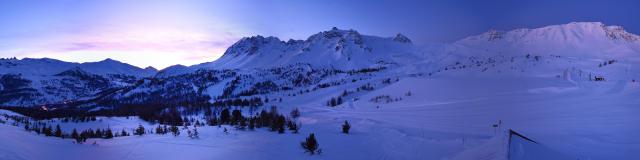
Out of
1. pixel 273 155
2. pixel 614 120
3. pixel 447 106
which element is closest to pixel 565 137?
pixel 614 120

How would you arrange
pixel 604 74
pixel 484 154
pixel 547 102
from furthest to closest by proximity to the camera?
pixel 604 74 → pixel 547 102 → pixel 484 154

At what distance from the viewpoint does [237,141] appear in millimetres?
14281

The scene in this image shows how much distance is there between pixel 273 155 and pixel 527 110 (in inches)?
543

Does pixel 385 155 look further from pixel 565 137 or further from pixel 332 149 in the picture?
pixel 565 137

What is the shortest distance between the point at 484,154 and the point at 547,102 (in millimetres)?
15858

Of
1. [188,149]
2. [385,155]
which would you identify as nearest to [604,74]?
[385,155]

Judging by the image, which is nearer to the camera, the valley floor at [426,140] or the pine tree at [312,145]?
the valley floor at [426,140]

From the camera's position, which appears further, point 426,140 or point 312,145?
point 426,140

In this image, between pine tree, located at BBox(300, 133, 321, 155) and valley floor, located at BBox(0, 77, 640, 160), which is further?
pine tree, located at BBox(300, 133, 321, 155)

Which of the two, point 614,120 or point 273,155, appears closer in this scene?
point 273,155

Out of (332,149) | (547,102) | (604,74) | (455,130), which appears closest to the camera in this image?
→ (332,149)

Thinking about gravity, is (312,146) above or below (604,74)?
below

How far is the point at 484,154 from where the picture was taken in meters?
9.89

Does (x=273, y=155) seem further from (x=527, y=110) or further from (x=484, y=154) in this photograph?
(x=527, y=110)
